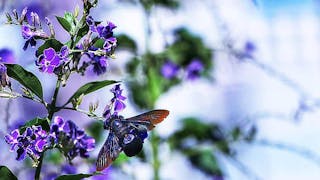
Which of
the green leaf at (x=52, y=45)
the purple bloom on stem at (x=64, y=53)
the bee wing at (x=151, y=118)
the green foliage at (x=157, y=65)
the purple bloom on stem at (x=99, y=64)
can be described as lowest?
the bee wing at (x=151, y=118)

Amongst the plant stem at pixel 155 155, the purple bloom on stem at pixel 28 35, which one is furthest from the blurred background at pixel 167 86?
the purple bloom on stem at pixel 28 35

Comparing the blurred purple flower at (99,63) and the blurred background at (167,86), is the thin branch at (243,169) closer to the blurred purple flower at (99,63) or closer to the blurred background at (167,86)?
the blurred background at (167,86)

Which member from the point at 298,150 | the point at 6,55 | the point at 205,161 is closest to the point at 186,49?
the point at 205,161

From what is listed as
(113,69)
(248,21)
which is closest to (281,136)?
(248,21)

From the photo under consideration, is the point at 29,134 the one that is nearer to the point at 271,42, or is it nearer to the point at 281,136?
the point at 281,136

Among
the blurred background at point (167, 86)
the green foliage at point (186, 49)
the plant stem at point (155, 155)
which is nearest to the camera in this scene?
the blurred background at point (167, 86)

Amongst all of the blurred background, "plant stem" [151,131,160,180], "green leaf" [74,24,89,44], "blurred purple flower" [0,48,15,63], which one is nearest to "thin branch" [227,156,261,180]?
the blurred background

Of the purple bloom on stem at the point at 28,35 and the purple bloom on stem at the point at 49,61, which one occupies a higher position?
the purple bloom on stem at the point at 28,35
